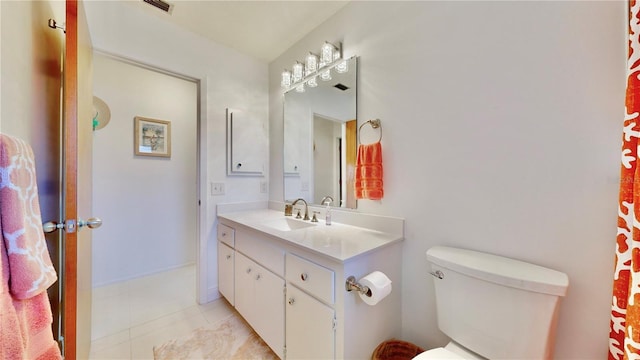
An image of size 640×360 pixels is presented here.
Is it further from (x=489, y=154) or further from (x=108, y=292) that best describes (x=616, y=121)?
(x=108, y=292)

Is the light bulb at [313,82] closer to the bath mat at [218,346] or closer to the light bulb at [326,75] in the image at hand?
the light bulb at [326,75]

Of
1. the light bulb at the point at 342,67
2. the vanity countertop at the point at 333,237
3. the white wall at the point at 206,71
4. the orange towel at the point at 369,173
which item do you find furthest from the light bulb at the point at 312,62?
the vanity countertop at the point at 333,237

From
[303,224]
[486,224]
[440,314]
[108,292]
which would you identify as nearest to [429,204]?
[486,224]

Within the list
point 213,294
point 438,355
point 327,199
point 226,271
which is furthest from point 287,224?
point 438,355

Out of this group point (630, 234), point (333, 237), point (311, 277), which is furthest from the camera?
point (333, 237)

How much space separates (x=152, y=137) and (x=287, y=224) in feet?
6.41

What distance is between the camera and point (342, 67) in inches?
65.3

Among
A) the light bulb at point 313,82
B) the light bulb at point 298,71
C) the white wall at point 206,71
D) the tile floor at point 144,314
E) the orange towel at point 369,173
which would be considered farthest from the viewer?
the light bulb at point 298,71

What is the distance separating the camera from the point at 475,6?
3.59 ft

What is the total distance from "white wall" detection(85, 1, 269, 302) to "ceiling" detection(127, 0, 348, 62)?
0.10 meters

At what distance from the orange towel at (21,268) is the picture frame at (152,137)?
2.22 m

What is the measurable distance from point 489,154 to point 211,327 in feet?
6.88

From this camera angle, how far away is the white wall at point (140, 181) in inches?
91.8

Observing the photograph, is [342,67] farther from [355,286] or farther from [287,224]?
[355,286]
